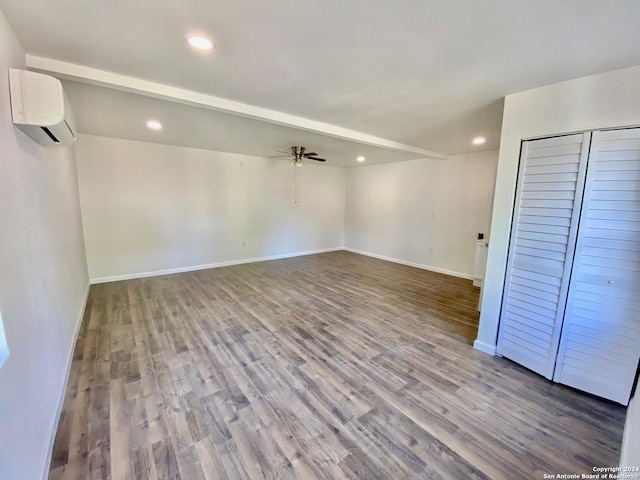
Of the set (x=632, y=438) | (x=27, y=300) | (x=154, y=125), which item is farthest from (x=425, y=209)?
(x=27, y=300)

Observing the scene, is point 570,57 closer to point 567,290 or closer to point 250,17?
point 567,290

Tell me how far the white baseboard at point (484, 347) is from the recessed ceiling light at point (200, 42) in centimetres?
341

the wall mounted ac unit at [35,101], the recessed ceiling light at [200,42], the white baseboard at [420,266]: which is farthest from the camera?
the white baseboard at [420,266]

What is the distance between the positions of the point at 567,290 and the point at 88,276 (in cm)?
628

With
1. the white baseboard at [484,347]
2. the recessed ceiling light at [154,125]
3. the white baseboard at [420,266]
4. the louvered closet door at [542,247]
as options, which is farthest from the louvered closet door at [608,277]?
the recessed ceiling light at [154,125]

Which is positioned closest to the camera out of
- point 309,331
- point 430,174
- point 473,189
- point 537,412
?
point 537,412

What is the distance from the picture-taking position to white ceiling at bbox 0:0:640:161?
1337mm

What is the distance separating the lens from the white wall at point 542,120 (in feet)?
6.03

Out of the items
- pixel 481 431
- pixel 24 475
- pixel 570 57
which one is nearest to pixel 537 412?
pixel 481 431

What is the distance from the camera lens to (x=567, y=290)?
2119 millimetres

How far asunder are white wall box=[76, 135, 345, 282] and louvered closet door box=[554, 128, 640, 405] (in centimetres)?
549

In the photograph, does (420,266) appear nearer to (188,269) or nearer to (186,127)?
(188,269)

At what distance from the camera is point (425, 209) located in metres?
5.87

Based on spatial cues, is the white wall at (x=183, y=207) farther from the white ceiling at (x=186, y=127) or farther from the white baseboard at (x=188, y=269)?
the white ceiling at (x=186, y=127)
